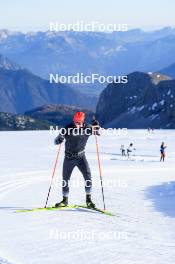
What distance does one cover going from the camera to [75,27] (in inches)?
592

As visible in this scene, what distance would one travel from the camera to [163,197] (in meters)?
15.2

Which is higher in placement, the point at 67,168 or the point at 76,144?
the point at 76,144

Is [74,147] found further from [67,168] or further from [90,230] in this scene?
[90,230]

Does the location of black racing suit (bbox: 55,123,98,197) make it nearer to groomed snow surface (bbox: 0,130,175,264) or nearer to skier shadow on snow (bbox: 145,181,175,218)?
groomed snow surface (bbox: 0,130,175,264)

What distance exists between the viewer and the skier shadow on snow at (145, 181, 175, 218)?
12655 millimetres

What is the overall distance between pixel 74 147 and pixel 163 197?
15.3ft

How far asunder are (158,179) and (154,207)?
7.99 m

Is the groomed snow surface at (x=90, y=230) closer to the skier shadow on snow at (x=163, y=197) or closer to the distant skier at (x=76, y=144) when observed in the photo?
the skier shadow on snow at (x=163, y=197)

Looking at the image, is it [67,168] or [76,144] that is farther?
[67,168]

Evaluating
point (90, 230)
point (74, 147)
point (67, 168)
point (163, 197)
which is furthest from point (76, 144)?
point (163, 197)

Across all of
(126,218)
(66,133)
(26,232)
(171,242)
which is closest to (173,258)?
(171,242)

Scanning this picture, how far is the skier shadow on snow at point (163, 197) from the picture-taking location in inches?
498

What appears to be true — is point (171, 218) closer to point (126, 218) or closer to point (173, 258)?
point (126, 218)

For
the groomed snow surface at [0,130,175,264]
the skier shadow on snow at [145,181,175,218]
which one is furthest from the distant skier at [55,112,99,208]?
the skier shadow on snow at [145,181,175,218]
